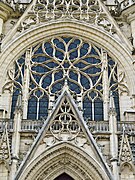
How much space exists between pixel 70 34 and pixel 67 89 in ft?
13.0

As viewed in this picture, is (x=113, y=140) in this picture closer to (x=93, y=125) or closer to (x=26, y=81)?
(x=93, y=125)

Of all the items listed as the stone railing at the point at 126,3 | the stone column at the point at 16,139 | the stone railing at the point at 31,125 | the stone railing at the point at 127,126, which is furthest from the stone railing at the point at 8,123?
the stone railing at the point at 126,3

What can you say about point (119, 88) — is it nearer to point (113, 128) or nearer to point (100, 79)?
point (100, 79)

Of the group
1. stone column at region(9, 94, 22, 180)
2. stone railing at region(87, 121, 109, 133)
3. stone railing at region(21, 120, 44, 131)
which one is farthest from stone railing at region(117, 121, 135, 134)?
stone column at region(9, 94, 22, 180)

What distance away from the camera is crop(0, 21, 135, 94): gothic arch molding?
1681 centimetres

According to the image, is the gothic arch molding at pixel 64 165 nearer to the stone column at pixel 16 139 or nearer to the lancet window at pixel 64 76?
the stone column at pixel 16 139

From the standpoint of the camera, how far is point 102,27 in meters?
17.8

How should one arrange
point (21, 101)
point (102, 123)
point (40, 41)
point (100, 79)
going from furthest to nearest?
point (40, 41) → point (100, 79) → point (21, 101) → point (102, 123)

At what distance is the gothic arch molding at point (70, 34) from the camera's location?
1681 centimetres

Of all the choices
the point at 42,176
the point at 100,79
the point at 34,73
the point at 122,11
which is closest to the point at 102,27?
the point at 122,11

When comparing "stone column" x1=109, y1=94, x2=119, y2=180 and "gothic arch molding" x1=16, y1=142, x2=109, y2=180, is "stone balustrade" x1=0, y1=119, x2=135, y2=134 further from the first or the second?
"gothic arch molding" x1=16, y1=142, x2=109, y2=180

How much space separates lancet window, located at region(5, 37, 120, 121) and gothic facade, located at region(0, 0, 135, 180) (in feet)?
0.13

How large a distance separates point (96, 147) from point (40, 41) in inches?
252

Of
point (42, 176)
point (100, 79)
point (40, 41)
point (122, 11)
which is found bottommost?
point (42, 176)
